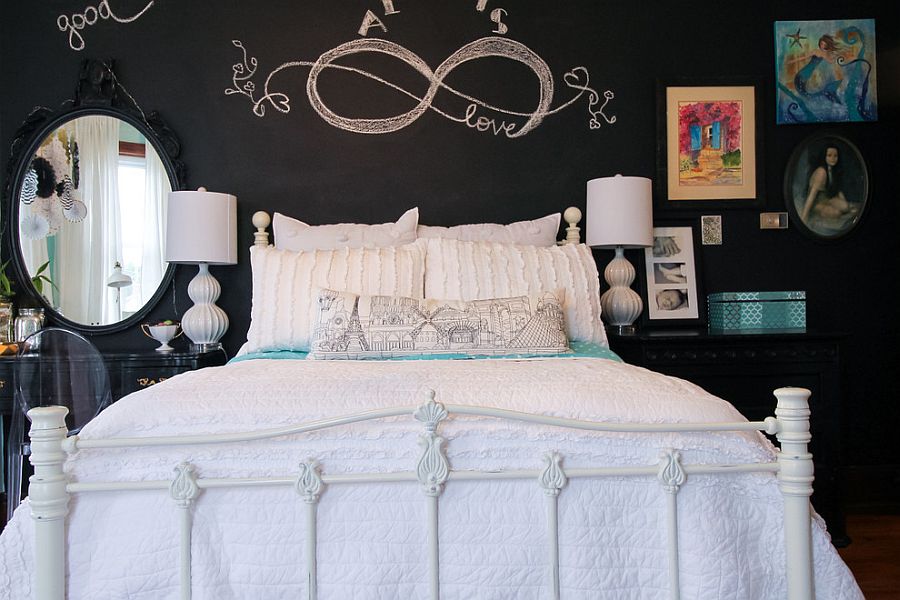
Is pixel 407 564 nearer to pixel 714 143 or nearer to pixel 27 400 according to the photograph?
pixel 27 400

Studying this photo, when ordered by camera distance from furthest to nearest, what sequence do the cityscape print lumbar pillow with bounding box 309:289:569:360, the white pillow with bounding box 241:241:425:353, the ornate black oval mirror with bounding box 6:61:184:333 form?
the ornate black oval mirror with bounding box 6:61:184:333
the white pillow with bounding box 241:241:425:353
the cityscape print lumbar pillow with bounding box 309:289:569:360

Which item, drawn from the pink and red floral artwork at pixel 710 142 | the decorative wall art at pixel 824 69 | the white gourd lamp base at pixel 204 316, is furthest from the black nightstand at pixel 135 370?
the decorative wall art at pixel 824 69

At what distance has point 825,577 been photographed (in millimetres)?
1415

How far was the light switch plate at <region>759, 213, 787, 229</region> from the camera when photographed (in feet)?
10.9

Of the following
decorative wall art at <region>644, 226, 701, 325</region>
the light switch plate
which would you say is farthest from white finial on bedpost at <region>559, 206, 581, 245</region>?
the light switch plate

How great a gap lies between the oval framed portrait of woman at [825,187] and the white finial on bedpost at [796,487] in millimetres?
2195

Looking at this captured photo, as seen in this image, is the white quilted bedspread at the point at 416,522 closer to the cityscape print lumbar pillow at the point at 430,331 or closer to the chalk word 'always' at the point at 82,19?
the cityscape print lumbar pillow at the point at 430,331

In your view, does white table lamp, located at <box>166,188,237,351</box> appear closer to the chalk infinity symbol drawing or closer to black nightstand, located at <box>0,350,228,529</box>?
black nightstand, located at <box>0,350,228,529</box>

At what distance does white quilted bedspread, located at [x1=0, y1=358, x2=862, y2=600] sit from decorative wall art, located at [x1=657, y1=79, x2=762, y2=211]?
2.08 meters

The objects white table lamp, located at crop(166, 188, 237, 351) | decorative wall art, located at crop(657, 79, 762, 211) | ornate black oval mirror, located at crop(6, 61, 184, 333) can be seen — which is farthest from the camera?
decorative wall art, located at crop(657, 79, 762, 211)

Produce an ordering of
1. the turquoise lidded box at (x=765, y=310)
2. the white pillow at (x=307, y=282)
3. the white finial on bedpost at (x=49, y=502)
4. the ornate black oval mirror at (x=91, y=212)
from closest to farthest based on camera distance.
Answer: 1. the white finial on bedpost at (x=49, y=502)
2. the white pillow at (x=307, y=282)
3. the turquoise lidded box at (x=765, y=310)
4. the ornate black oval mirror at (x=91, y=212)

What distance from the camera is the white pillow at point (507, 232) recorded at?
3039mm

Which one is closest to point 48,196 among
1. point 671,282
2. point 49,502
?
point 49,502

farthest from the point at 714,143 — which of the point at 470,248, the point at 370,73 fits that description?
the point at 370,73
